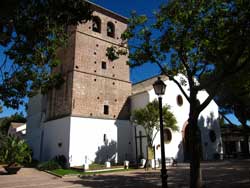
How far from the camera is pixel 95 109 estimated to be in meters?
23.0

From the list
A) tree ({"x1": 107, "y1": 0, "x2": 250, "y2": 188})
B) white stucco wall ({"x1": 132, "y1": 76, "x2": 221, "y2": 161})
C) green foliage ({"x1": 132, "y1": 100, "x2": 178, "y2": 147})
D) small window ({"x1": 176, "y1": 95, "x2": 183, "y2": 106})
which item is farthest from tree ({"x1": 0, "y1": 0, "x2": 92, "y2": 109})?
small window ({"x1": 176, "y1": 95, "x2": 183, "y2": 106})

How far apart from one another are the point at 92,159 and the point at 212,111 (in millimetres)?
17333

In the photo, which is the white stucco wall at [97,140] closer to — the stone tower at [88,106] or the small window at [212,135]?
the stone tower at [88,106]

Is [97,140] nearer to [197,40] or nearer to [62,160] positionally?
[62,160]

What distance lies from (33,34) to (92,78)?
15917 millimetres

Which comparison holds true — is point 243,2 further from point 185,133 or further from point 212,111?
point 212,111

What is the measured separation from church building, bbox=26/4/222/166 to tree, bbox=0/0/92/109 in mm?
9371

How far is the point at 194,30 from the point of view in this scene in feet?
34.4

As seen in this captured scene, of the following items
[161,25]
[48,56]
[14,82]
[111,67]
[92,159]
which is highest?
[111,67]

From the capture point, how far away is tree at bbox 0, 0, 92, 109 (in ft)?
22.4

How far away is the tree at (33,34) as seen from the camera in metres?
6.82

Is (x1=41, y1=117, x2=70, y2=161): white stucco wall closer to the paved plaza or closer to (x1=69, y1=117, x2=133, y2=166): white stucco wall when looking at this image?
(x1=69, y1=117, x2=133, y2=166): white stucco wall

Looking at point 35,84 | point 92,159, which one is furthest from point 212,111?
point 35,84

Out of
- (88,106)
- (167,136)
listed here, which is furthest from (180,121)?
(88,106)
